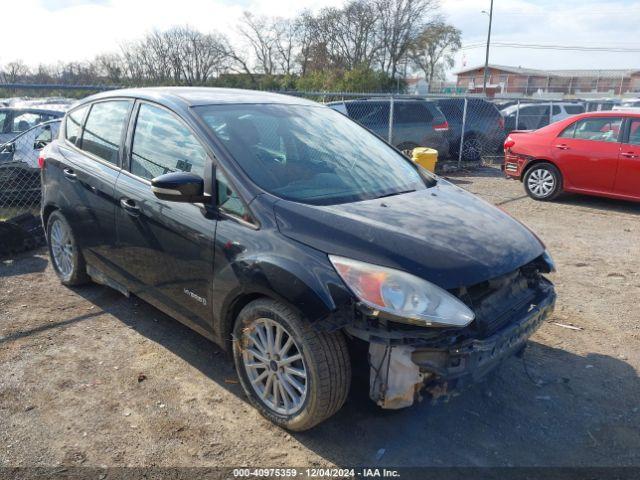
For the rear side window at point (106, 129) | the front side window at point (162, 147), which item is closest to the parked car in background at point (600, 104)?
the rear side window at point (106, 129)

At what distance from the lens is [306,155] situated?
3367 millimetres

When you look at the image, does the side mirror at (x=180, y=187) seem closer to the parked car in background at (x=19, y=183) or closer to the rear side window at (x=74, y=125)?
the rear side window at (x=74, y=125)

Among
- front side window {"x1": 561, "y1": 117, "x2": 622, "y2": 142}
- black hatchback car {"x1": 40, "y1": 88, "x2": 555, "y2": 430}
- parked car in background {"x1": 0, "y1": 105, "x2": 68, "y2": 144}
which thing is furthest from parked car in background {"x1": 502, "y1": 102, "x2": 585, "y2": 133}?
black hatchback car {"x1": 40, "y1": 88, "x2": 555, "y2": 430}

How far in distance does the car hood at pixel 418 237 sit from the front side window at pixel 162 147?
0.76m

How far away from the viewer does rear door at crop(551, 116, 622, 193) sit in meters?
8.18

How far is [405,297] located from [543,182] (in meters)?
7.67

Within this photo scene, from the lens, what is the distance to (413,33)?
49438 mm

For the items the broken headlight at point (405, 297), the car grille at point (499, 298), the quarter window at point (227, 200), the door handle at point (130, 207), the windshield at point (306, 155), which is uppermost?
the windshield at point (306, 155)

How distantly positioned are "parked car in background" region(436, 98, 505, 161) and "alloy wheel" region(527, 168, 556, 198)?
181 inches

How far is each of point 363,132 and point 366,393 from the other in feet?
7.15

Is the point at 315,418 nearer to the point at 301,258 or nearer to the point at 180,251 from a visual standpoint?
the point at 301,258

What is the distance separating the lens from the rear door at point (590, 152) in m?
8.18

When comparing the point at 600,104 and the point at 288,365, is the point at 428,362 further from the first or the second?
the point at 600,104

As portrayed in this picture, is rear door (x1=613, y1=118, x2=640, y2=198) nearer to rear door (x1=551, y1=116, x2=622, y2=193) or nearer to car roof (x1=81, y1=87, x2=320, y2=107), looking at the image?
rear door (x1=551, y1=116, x2=622, y2=193)
